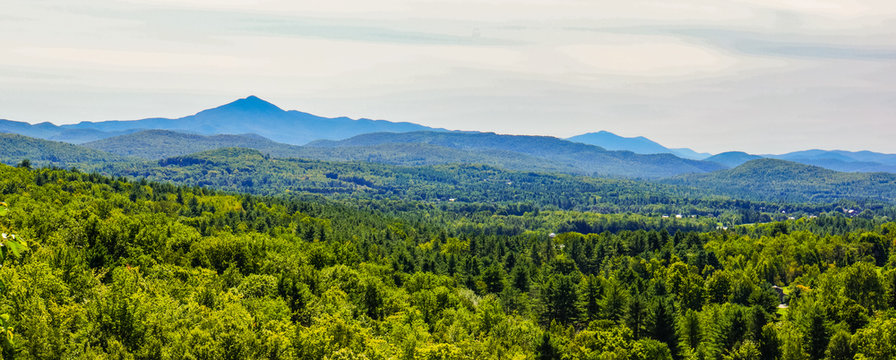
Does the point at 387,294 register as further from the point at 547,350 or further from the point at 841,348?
the point at 841,348

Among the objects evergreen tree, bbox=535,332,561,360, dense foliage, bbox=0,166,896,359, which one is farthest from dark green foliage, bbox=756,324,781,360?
evergreen tree, bbox=535,332,561,360

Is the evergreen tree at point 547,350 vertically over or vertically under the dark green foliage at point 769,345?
over

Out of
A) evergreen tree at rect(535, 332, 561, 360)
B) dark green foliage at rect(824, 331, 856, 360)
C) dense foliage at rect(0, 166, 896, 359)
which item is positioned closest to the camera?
dense foliage at rect(0, 166, 896, 359)

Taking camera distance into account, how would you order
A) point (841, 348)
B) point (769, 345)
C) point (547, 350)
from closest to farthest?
point (547, 350), point (841, 348), point (769, 345)

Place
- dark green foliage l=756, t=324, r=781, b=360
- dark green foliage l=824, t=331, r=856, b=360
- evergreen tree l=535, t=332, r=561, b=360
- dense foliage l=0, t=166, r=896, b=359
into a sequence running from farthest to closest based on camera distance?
dark green foliage l=756, t=324, r=781, b=360, dark green foliage l=824, t=331, r=856, b=360, evergreen tree l=535, t=332, r=561, b=360, dense foliage l=0, t=166, r=896, b=359

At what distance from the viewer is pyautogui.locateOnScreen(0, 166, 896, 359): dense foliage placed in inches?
1438

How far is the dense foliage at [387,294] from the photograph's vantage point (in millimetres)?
36531

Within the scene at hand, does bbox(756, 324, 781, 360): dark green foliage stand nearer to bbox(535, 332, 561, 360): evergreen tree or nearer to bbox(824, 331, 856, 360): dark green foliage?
bbox(824, 331, 856, 360): dark green foliage

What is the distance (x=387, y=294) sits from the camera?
70500 mm

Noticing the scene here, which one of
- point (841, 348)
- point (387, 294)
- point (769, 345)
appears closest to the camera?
point (841, 348)

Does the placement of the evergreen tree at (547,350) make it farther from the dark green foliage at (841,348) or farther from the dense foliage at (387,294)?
the dark green foliage at (841,348)

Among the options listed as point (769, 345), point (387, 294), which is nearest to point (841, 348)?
point (769, 345)

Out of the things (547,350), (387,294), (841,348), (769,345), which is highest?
(387,294)

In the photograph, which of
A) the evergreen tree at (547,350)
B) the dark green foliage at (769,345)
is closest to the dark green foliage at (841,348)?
the dark green foliage at (769,345)
